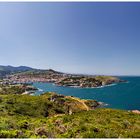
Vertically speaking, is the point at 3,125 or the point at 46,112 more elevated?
the point at 3,125

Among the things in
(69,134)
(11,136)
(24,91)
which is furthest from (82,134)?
(24,91)

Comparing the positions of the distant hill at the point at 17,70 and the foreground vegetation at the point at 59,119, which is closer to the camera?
the foreground vegetation at the point at 59,119

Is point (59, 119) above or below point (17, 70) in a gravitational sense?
below

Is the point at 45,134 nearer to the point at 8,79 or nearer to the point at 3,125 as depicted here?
the point at 3,125

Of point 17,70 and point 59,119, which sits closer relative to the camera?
point 59,119

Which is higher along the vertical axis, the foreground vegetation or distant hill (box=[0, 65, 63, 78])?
distant hill (box=[0, 65, 63, 78])

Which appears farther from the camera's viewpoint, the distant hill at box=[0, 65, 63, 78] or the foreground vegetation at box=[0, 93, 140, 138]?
the distant hill at box=[0, 65, 63, 78]

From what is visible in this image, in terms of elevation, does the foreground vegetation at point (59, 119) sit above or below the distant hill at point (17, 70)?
below

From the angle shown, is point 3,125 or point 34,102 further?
point 34,102
